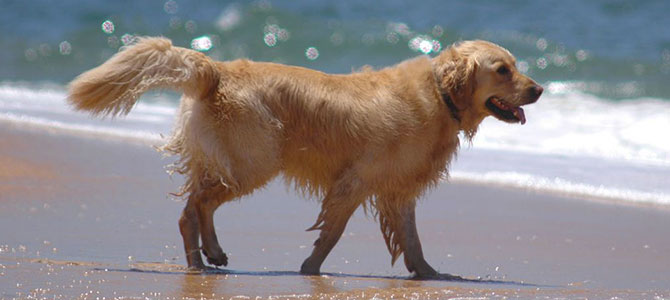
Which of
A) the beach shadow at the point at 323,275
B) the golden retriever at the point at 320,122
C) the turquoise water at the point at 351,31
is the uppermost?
the turquoise water at the point at 351,31

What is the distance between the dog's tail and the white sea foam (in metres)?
3.61

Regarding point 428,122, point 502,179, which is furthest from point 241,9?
point 428,122

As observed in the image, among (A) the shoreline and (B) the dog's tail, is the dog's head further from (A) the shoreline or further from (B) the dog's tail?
(A) the shoreline

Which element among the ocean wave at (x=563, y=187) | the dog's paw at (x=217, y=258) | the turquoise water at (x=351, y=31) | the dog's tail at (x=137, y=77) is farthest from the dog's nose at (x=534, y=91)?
the turquoise water at (x=351, y=31)

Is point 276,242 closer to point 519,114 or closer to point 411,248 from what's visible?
point 411,248

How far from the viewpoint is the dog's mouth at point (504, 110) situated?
20.5 ft

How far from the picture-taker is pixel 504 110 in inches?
248

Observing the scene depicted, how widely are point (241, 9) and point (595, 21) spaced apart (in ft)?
22.8

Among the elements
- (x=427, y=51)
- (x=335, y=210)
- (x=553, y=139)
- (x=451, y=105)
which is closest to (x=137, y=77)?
(x=335, y=210)

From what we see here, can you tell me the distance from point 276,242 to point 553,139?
5839mm

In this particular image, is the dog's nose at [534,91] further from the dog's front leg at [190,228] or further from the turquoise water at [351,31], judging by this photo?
the turquoise water at [351,31]

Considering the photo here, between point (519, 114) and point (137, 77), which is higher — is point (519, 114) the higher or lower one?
the higher one

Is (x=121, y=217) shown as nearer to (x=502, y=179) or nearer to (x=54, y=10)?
(x=502, y=179)

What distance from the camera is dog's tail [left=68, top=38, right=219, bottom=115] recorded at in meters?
5.55
